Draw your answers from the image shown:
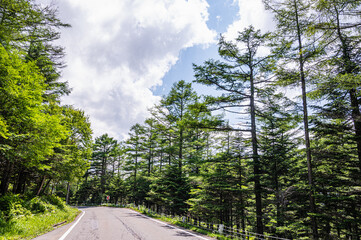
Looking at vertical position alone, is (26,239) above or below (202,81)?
below

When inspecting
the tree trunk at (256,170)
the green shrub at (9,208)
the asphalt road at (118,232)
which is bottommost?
the asphalt road at (118,232)

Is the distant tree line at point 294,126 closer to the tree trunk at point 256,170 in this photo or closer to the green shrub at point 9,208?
the tree trunk at point 256,170

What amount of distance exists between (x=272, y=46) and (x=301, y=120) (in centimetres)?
516

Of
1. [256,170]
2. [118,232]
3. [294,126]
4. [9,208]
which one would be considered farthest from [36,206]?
[294,126]

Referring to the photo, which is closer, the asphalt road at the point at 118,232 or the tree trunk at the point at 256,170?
the asphalt road at the point at 118,232

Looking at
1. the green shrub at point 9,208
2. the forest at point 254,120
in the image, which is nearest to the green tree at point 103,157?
the forest at point 254,120

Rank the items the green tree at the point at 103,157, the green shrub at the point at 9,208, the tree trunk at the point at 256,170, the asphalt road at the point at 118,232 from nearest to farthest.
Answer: the asphalt road at the point at 118,232
the green shrub at the point at 9,208
the tree trunk at the point at 256,170
the green tree at the point at 103,157

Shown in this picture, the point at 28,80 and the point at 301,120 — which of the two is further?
the point at 301,120

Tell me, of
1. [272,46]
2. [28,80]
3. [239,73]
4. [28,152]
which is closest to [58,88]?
[28,80]

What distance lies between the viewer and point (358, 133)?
916cm

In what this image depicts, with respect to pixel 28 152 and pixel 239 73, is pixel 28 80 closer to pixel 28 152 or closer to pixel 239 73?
pixel 28 152

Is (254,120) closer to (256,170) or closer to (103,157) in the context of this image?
(256,170)

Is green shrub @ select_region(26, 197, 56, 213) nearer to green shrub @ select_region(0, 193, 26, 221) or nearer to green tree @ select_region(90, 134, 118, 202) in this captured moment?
green shrub @ select_region(0, 193, 26, 221)

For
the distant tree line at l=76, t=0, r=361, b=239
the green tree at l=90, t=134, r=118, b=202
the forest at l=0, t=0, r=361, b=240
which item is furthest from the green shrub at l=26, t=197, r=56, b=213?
the green tree at l=90, t=134, r=118, b=202
